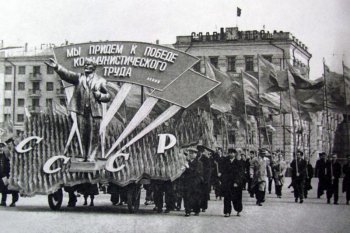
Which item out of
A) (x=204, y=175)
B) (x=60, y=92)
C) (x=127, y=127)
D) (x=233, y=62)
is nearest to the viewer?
(x=127, y=127)

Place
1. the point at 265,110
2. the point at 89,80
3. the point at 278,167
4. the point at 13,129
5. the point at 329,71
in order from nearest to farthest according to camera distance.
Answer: the point at 89,80 → the point at 329,71 → the point at 13,129 → the point at 278,167 → the point at 265,110

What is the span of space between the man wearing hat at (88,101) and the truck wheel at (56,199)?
3.04ft

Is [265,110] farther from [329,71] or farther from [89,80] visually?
[89,80]

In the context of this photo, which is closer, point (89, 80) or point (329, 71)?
point (89, 80)

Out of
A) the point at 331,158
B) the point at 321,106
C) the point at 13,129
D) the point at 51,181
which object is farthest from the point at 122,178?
the point at 321,106

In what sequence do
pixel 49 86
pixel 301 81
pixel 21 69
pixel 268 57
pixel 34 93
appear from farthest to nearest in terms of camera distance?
pixel 268 57 < pixel 301 81 < pixel 21 69 < pixel 34 93 < pixel 49 86

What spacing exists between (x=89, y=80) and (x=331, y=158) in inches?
205

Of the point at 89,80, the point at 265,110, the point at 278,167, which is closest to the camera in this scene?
the point at 89,80

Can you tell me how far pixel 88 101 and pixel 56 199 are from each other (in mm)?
1971

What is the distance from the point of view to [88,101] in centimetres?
1134

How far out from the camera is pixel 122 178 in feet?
37.4

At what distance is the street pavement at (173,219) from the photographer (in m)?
9.64

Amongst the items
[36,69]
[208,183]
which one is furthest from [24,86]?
[208,183]

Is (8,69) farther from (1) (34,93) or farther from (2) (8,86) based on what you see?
(1) (34,93)
